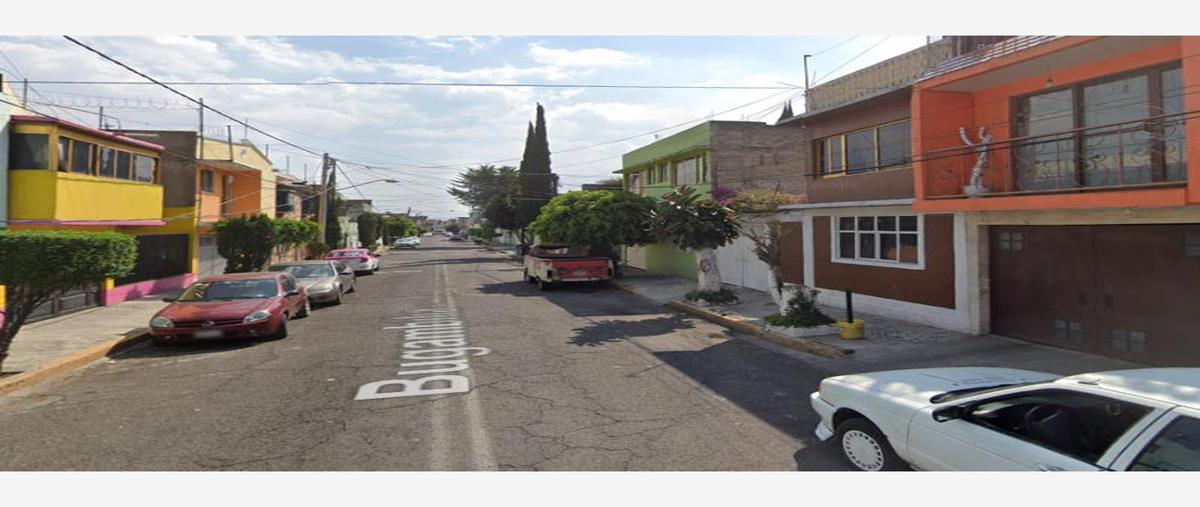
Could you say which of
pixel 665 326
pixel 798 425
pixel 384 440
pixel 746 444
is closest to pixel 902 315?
pixel 665 326

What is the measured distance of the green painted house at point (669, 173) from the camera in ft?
79.9

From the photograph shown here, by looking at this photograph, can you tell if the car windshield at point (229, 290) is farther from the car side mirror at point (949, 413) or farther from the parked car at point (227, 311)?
the car side mirror at point (949, 413)

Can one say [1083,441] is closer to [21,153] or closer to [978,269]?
[978,269]

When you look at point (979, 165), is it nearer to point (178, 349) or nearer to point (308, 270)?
point (178, 349)

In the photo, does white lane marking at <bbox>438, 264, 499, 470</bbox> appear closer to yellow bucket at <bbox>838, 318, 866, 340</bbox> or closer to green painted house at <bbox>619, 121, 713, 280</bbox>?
yellow bucket at <bbox>838, 318, 866, 340</bbox>

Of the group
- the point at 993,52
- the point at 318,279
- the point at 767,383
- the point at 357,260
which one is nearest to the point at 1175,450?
the point at 767,383

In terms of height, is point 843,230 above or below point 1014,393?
above

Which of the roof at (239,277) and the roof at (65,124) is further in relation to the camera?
the roof at (65,124)

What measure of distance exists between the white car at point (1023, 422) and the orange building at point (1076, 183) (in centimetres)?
513

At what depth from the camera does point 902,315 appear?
Result: 496 inches

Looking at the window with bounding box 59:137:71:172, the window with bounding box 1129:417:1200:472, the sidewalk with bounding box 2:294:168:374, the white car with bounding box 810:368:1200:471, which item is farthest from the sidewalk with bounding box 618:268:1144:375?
the window with bounding box 59:137:71:172

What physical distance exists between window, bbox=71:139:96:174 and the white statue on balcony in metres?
18.8

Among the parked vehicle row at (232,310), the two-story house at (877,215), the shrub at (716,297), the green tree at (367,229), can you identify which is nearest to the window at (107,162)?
the parked vehicle row at (232,310)

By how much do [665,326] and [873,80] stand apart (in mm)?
8035
